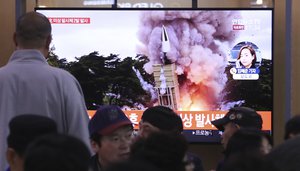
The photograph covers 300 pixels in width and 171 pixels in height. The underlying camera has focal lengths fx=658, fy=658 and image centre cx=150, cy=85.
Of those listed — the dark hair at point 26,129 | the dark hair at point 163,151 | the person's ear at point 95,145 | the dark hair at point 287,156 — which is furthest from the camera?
the person's ear at point 95,145

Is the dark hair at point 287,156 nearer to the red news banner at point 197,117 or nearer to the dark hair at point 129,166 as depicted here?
the dark hair at point 129,166

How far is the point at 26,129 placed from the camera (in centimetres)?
273

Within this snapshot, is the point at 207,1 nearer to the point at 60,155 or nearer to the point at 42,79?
the point at 42,79

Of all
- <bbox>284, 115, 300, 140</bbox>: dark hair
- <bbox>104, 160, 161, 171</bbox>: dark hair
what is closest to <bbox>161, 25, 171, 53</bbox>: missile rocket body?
<bbox>284, 115, 300, 140</bbox>: dark hair

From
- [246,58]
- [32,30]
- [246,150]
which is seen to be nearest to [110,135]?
[32,30]

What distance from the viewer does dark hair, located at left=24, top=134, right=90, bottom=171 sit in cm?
192

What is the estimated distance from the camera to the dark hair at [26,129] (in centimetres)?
272

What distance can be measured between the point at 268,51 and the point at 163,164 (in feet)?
17.6

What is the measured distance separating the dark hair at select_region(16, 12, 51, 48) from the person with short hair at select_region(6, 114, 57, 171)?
101 centimetres

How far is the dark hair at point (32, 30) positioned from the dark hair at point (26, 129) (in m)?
1.01

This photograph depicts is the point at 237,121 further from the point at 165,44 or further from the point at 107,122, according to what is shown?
the point at 165,44

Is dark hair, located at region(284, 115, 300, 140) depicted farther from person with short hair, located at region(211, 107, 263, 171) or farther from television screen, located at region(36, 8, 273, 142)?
television screen, located at region(36, 8, 273, 142)

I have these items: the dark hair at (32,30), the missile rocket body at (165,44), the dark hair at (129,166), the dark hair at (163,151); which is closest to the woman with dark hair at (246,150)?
the dark hair at (163,151)

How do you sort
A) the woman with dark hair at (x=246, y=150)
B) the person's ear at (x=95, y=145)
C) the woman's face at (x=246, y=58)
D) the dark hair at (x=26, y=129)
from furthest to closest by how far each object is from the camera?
the woman's face at (x=246, y=58), the person's ear at (x=95, y=145), the dark hair at (x=26, y=129), the woman with dark hair at (x=246, y=150)
